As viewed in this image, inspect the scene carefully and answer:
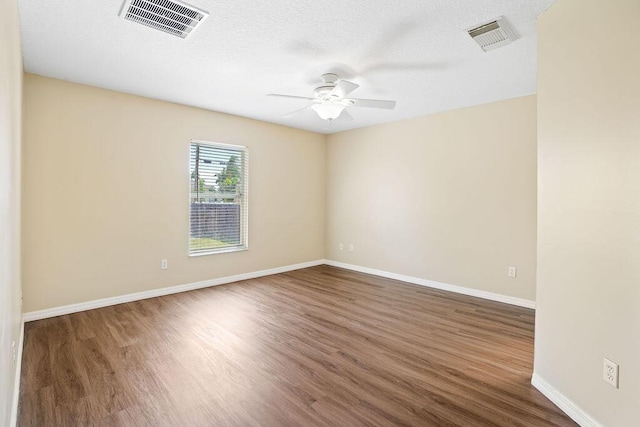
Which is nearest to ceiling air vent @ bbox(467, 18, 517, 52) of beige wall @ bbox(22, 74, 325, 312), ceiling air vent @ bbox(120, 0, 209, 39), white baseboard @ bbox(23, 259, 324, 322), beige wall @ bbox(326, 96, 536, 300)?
beige wall @ bbox(326, 96, 536, 300)

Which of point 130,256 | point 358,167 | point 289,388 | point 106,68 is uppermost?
point 106,68

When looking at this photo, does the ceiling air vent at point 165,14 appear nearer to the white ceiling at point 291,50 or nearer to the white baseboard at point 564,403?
the white ceiling at point 291,50

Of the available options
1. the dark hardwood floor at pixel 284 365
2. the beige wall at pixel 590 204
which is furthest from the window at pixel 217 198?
the beige wall at pixel 590 204

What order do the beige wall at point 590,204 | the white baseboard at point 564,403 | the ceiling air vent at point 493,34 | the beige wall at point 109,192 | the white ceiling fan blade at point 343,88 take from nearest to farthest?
the beige wall at point 590,204, the white baseboard at point 564,403, the ceiling air vent at point 493,34, the white ceiling fan blade at point 343,88, the beige wall at point 109,192

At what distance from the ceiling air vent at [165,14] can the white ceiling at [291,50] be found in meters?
0.07

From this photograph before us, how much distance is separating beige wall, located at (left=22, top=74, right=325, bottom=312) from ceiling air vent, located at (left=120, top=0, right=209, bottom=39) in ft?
6.13

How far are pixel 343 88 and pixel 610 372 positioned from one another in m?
2.64

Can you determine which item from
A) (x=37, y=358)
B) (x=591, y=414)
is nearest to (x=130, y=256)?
(x=37, y=358)

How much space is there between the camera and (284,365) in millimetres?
2354

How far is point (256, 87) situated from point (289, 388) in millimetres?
3059

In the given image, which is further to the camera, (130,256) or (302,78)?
(130,256)

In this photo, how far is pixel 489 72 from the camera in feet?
10.1

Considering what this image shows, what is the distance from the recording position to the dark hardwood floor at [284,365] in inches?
71.6

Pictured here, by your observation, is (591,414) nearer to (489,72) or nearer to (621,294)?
(621,294)
